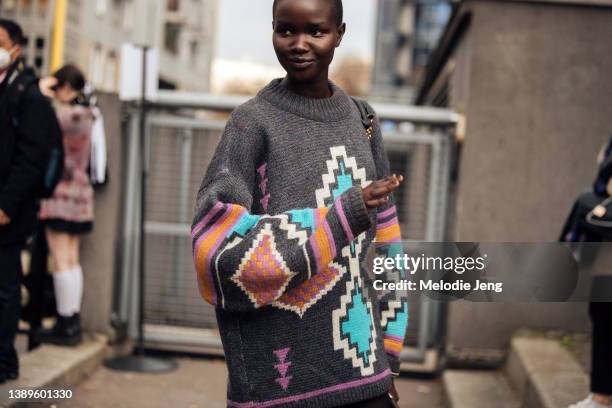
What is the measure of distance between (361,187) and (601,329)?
2671mm

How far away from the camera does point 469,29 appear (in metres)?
6.79

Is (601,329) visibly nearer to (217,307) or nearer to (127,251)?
(217,307)

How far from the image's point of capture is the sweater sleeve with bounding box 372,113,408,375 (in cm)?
256

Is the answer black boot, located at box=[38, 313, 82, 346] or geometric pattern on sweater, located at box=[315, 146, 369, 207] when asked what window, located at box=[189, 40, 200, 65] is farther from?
geometric pattern on sweater, located at box=[315, 146, 369, 207]

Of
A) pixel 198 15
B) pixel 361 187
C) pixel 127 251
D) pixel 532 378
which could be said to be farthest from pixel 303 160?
pixel 198 15

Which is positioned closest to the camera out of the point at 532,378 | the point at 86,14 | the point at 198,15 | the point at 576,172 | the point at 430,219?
the point at 532,378

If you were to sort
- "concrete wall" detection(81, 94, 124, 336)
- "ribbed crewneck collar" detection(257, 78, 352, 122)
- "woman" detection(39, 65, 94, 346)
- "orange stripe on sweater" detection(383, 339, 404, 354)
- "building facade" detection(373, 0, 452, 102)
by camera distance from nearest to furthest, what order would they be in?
"ribbed crewneck collar" detection(257, 78, 352, 122) < "orange stripe on sweater" detection(383, 339, 404, 354) < "woman" detection(39, 65, 94, 346) < "concrete wall" detection(81, 94, 124, 336) < "building facade" detection(373, 0, 452, 102)

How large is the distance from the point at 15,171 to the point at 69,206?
1431 millimetres

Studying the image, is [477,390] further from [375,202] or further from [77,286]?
[375,202]

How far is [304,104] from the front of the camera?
2.43 meters

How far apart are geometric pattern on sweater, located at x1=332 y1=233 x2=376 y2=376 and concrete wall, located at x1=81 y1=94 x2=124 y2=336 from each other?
15.9 feet

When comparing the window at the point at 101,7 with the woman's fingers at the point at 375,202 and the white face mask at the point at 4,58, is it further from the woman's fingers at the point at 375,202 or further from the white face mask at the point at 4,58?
the woman's fingers at the point at 375,202

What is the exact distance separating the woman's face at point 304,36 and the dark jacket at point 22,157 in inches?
119

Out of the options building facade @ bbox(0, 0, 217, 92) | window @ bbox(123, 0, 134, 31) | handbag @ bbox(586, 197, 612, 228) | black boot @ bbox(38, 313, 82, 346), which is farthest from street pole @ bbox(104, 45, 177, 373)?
window @ bbox(123, 0, 134, 31)
